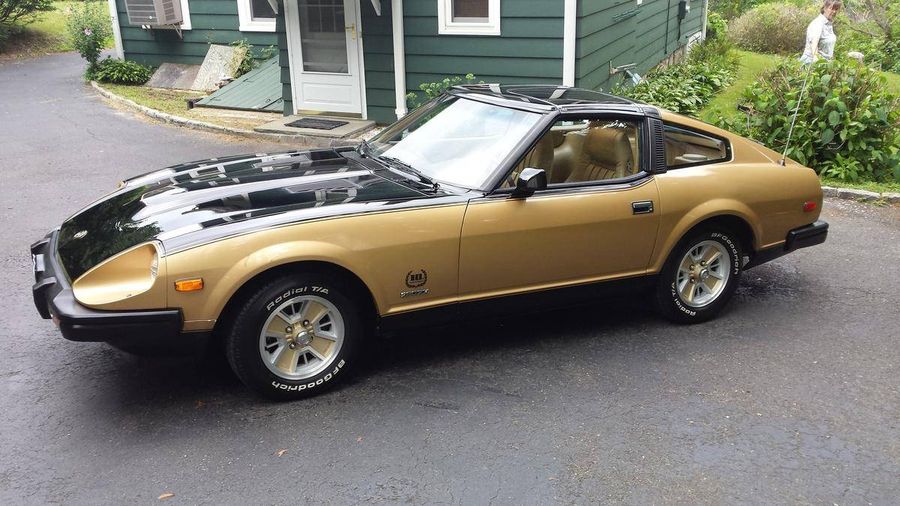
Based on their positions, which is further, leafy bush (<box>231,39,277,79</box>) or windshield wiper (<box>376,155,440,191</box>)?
leafy bush (<box>231,39,277,79</box>)

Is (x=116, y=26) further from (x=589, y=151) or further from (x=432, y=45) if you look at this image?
(x=589, y=151)

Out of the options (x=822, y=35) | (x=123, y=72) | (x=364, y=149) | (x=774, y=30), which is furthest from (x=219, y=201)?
(x=774, y=30)

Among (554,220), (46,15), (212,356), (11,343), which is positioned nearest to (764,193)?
(554,220)

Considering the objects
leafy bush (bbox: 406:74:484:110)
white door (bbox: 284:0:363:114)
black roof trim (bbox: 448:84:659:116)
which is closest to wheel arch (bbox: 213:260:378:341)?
black roof trim (bbox: 448:84:659:116)

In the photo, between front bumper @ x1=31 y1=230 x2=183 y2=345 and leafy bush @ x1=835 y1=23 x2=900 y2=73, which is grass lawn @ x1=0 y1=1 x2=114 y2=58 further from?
front bumper @ x1=31 y1=230 x2=183 y2=345

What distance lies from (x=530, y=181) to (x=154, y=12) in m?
12.6

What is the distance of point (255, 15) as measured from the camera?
14430mm

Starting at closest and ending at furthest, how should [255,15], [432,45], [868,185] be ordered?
[868,185]
[432,45]
[255,15]

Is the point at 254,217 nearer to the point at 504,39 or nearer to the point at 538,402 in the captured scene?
the point at 538,402

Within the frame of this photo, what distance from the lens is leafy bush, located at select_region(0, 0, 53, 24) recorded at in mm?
20234

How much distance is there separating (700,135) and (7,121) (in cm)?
1123

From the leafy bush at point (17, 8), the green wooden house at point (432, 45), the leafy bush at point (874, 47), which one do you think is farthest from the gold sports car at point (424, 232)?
the leafy bush at point (17, 8)

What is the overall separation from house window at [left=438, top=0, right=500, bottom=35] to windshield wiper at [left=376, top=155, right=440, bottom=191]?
5.86m

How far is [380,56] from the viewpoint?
446 inches
